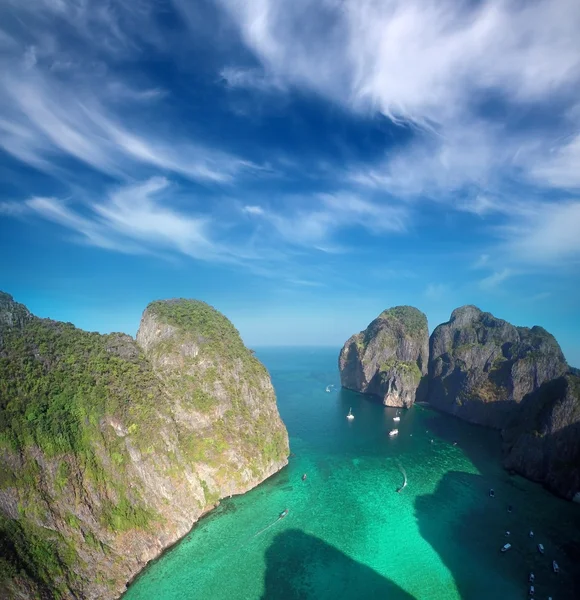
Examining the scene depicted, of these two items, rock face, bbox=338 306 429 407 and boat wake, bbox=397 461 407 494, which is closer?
boat wake, bbox=397 461 407 494

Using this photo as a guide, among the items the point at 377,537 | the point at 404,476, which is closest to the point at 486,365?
the point at 404,476

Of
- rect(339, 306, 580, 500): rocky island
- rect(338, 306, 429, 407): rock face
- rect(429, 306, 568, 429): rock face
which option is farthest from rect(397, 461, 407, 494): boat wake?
rect(338, 306, 429, 407): rock face

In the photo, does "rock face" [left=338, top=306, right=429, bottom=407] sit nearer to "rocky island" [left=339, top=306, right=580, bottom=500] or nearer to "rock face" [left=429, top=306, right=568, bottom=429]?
"rocky island" [left=339, top=306, right=580, bottom=500]

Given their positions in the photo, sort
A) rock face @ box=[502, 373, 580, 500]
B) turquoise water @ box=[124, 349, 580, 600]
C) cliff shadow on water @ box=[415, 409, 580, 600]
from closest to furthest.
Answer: turquoise water @ box=[124, 349, 580, 600] < cliff shadow on water @ box=[415, 409, 580, 600] < rock face @ box=[502, 373, 580, 500]

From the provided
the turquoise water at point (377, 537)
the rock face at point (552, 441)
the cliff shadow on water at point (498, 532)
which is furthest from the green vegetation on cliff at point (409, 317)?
the cliff shadow on water at point (498, 532)

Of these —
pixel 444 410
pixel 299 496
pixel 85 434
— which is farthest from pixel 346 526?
pixel 444 410

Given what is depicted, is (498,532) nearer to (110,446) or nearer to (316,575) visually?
(316,575)

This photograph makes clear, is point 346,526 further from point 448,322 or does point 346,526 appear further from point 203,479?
point 448,322
